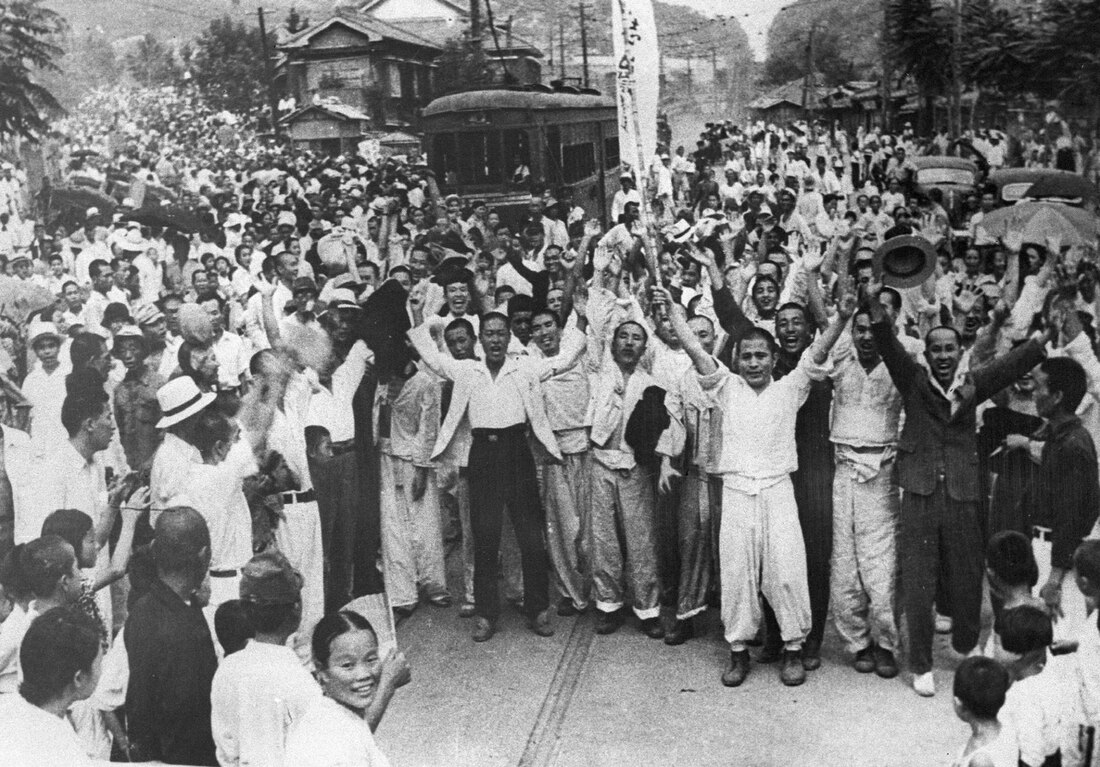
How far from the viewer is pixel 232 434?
191 inches

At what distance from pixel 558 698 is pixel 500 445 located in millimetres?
1269

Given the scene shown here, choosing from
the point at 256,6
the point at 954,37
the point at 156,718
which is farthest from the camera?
the point at 256,6

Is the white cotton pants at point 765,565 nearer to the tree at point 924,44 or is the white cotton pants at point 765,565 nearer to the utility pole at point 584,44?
the tree at point 924,44

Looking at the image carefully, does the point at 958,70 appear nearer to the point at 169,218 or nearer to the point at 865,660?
the point at 865,660

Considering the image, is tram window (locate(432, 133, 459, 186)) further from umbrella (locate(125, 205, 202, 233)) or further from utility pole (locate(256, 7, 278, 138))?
umbrella (locate(125, 205, 202, 233))

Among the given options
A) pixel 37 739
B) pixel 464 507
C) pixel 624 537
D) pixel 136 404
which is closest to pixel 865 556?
pixel 624 537

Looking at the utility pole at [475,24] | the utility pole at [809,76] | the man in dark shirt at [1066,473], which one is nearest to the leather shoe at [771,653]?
the man in dark shirt at [1066,473]

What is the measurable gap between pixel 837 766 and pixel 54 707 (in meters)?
2.96

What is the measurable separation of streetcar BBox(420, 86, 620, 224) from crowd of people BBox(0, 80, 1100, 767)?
1.04 ft

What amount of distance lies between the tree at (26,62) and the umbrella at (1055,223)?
489 cm

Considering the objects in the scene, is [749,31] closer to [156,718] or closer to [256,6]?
[256,6]

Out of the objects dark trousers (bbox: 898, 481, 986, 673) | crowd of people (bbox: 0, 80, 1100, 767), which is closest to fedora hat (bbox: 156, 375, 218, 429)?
crowd of people (bbox: 0, 80, 1100, 767)

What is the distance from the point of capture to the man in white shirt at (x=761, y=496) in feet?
15.3

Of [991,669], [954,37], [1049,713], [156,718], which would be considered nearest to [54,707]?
[156,718]
